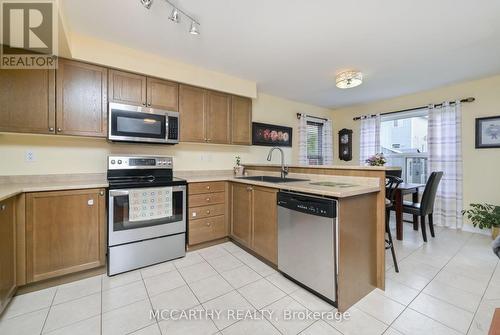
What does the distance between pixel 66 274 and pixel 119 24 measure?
92.9 inches

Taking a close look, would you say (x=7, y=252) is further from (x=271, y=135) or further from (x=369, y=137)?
(x=369, y=137)

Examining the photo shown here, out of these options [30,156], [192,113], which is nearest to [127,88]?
[192,113]

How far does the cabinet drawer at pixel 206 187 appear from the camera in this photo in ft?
8.61

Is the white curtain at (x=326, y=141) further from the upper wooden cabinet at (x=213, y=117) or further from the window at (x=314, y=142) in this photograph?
the upper wooden cabinet at (x=213, y=117)

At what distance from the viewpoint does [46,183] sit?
2.18 metres

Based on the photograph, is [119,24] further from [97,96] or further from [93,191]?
[93,191]

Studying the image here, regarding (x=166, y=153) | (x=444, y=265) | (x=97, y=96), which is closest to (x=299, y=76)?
(x=166, y=153)

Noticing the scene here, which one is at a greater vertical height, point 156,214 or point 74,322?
point 156,214

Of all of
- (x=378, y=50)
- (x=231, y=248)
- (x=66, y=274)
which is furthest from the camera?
(x=231, y=248)

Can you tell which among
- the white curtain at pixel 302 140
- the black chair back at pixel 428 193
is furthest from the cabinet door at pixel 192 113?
the black chair back at pixel 428 193

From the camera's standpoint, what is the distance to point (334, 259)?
5.16ft

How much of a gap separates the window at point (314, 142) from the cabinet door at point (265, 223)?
277cm

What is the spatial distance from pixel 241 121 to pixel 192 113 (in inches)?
31.8

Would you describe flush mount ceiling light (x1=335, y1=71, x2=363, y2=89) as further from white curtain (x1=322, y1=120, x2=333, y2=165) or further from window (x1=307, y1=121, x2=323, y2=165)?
white curtain (x1=322, y1=120, x2=333, y2=165)
